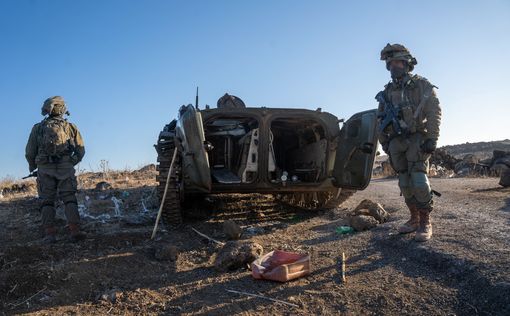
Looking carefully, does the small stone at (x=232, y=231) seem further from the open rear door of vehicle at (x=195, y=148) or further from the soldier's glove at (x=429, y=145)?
the soldier's glove at (x=429, y=145)

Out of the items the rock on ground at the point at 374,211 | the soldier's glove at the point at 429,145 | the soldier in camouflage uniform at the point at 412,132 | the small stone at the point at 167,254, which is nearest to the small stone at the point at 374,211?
the rock on ground at the point at 374,211

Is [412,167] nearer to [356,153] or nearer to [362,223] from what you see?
[362,223]

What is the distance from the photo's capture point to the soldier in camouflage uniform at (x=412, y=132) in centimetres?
435

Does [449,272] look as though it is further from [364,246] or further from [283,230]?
[283,230]

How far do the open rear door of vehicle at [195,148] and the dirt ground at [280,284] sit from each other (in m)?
0.66

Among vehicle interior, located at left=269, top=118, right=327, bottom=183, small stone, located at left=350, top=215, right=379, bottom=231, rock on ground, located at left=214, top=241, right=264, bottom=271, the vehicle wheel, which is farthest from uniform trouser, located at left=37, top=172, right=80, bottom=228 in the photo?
small stone, located at left=350, top=215, right=379, bottom=231

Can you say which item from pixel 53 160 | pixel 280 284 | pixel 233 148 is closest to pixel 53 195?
pixel 53 160

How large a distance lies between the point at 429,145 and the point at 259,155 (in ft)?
7.28

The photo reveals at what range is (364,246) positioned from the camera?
4.17 m

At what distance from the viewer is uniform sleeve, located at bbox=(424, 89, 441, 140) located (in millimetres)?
4395

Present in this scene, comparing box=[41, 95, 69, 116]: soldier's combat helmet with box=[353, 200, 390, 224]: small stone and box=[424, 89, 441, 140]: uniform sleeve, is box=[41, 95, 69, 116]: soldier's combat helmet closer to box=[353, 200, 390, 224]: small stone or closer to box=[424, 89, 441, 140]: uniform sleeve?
box=[353, 200, 390, 224]: small stone

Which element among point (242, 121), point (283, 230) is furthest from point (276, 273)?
point (242, 121)

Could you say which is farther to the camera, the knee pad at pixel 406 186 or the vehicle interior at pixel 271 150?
the vehicle interior at pixel 271 150

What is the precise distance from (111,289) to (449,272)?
7.93 feet
